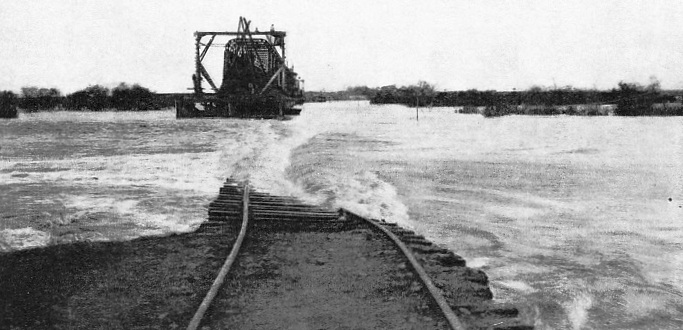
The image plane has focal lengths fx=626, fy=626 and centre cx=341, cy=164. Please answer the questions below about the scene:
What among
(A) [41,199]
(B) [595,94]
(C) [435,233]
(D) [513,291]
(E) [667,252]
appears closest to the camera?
(D) [513,291]

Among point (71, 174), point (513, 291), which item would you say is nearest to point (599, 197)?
point (513, 291)

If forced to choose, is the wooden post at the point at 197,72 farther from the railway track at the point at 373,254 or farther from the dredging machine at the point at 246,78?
the railway track at the point at 373,254

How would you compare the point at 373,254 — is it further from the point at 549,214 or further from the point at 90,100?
the point at 90,100

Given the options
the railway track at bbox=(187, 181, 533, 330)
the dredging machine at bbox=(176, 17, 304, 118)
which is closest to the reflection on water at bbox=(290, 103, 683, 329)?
the railway track at bbox=(187, 181, 533, 330)

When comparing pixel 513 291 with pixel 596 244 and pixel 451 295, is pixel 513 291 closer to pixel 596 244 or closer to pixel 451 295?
pixel 451 295

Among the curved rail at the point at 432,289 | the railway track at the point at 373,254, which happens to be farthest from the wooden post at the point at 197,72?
the curved rail at the point at 432,289

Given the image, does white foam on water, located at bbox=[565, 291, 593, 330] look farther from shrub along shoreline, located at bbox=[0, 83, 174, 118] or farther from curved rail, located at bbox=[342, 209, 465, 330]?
shrub along shoreline, located at bbox=[0, 83, 174, 118]

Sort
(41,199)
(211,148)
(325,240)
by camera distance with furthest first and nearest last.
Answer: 1. (211,148)
2. (41,199)
3. (325,240)
